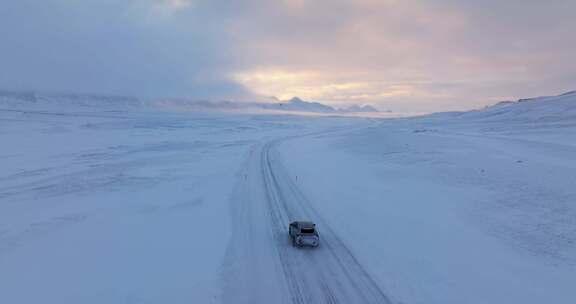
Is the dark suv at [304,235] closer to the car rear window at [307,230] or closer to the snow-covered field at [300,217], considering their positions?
the car rear window at [307,230]

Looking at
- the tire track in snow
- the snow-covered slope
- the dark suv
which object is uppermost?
the snow-covered slope

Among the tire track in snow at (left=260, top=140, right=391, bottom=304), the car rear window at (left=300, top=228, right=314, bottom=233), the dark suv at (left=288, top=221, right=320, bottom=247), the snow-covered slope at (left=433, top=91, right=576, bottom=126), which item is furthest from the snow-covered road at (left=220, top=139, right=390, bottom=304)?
the snow-covered slope at (left=433, top=91, right=576, bottom=126)

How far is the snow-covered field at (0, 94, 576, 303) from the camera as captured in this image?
12.5 metres

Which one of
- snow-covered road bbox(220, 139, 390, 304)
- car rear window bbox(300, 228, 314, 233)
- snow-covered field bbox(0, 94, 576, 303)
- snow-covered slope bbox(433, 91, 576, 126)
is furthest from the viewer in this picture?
snow-covered slope bbox(433, 91, 576, 126)

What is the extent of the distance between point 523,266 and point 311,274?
9172 millimetres

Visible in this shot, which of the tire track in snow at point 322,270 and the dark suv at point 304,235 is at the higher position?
the dark suv at point 304,235

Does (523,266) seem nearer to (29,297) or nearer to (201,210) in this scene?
(201,210)

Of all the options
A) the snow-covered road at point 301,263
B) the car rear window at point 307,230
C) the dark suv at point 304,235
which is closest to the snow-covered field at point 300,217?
the snow-covered road at point 301,263

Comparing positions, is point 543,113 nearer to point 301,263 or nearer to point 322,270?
point 322,270

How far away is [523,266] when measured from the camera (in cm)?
1416

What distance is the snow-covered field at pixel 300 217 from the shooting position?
12.5 m

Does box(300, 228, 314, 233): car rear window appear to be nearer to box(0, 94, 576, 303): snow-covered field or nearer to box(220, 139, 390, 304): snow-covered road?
box(220, 139, 390, 304): snow-covered road

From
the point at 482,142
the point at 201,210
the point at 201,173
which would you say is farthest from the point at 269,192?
the point at 482,142

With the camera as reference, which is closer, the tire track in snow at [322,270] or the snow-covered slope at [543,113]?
the tire track in snow at [322,270]
